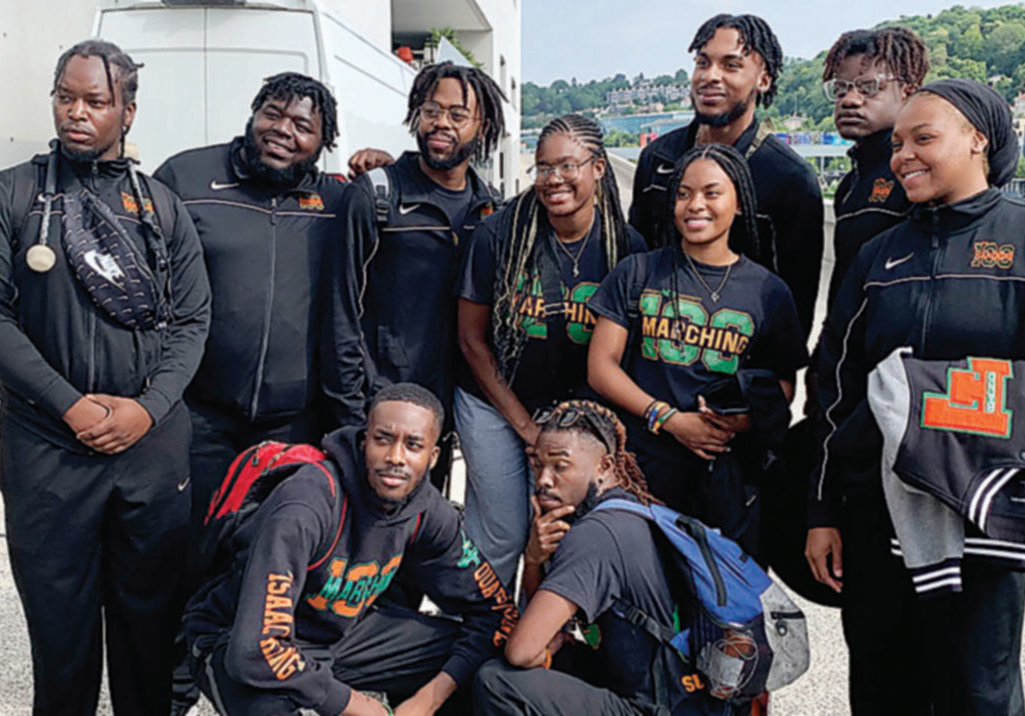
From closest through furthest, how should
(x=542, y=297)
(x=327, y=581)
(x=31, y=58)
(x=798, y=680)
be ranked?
(x=327, y=581)
(x=542, y=297)
(x=798, y=680)
(x=31, y=58)

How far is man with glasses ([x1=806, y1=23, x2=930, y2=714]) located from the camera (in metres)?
2.61

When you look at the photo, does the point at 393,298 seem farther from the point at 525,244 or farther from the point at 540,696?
the point at 540,696

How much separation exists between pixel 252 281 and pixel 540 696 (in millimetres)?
1792

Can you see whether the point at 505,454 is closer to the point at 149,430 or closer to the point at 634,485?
the point at 634,485

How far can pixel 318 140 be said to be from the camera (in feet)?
11.6

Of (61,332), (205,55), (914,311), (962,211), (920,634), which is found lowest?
(920,634)

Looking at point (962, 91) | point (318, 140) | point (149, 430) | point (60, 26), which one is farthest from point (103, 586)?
point (60, 26)

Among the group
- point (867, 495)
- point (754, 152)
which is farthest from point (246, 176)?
point (867, 495)

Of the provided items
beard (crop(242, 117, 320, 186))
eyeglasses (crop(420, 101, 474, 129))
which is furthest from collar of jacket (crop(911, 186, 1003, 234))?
beard (crop(242, 117, 320, 186))

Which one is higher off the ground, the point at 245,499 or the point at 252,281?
the point at 252,281

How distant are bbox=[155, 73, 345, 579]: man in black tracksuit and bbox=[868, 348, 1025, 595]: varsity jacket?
208 cm

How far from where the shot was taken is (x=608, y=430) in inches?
116

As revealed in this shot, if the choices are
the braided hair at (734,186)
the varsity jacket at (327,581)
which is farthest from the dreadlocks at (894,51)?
the varsity jacket at (327,581)

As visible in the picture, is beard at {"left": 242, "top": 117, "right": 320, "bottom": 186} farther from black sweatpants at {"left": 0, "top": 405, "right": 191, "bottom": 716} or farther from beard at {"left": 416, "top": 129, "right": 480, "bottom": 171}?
black sweatpants at {"left": 0, "top": 405, "right": 191, "bottom": 716}
